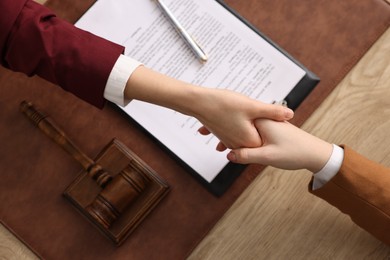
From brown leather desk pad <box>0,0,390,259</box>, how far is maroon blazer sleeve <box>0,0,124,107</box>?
0.41 ft

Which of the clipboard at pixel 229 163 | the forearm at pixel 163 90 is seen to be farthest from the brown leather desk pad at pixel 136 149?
the forearm at pixel 163 90

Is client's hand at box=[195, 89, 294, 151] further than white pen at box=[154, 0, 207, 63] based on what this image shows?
No

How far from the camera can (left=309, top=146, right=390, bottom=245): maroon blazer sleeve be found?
0.61m

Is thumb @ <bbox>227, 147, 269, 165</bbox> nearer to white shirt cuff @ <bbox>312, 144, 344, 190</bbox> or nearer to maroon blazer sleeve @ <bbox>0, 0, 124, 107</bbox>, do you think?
white shirt cuff @ <bbox>312, 144, 344, 190</bbox>

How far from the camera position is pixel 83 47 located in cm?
60

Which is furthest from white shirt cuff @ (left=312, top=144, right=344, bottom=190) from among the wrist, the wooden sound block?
the wooden sound block

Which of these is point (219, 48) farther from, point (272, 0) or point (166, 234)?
point (166, 234)

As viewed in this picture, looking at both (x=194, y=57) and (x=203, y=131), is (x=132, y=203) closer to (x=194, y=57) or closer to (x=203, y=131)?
(x=203, y=131)

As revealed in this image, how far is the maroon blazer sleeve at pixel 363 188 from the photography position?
0.61 m

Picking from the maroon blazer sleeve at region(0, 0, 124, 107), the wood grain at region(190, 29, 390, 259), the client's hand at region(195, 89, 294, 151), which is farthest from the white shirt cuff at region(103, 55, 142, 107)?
the wood grain at region(190, 29, 390, 259)

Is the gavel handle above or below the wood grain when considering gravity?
below

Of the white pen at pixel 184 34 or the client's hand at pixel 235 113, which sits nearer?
the client's hand at pixel 235 113

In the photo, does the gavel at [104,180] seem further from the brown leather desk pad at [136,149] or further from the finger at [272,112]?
the finger at [272,112]

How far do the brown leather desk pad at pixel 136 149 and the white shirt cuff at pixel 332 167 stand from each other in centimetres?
10
